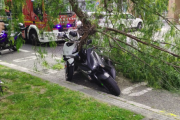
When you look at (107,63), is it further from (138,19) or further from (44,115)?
(44,115)

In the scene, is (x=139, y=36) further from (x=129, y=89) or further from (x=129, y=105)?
(x=129, y=105)

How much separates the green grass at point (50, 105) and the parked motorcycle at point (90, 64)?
0.67 metres

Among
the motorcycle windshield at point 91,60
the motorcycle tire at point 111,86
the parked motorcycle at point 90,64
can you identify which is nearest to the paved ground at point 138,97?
the motorcycle tire at point 111,86

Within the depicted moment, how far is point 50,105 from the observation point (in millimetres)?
4391

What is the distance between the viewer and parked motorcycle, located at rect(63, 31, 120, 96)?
17.4 ft

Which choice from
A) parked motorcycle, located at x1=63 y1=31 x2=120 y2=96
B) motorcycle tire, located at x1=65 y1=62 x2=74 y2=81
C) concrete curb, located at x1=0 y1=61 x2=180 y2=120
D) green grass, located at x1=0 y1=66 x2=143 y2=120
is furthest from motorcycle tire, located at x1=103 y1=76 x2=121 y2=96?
motorcycle tire, located at x1=65 y1=62 x2=74 y2=81

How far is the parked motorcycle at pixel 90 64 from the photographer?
5.30 m

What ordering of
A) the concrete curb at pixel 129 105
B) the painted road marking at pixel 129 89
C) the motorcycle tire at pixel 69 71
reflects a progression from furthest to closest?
the motorcycle tire at pixel 69 71, the painted road marking at pixel 129 89, the concrete curb at pixel 129 105

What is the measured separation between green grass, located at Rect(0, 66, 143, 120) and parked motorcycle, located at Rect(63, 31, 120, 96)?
26.5 inches

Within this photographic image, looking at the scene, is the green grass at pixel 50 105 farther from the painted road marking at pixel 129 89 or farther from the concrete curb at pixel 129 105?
the painted road marking at pixel 129 89

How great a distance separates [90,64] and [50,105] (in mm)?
1583

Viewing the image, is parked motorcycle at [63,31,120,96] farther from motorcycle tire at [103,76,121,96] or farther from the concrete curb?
the concrete curb

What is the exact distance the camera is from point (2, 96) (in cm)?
491

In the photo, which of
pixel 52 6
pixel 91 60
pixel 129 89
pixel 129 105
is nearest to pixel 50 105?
pixel 129 105
